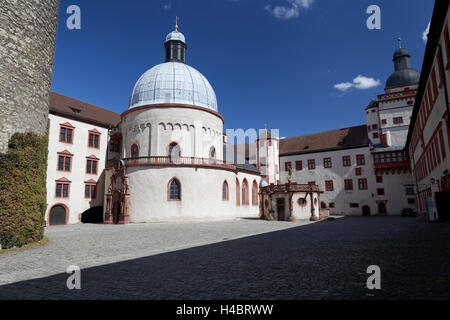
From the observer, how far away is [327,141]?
47.8 metres

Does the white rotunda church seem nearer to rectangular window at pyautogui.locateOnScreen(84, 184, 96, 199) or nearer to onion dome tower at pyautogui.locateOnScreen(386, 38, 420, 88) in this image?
rectangular window at pyautogui.locateOnScreen(84, 184, 96, 199)

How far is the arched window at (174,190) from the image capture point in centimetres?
2833

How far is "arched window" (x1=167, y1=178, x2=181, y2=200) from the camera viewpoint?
2833cm

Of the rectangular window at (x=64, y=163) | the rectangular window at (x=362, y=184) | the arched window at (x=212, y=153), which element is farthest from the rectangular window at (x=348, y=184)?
the rectangular window at (x=64, y=163)

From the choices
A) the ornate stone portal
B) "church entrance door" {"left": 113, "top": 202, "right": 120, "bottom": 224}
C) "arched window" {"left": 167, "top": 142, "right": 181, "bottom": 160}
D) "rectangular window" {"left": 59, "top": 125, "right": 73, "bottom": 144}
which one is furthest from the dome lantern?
"church entrance door" {"left": 113, "top": 202, "right": 120, "bottom": 224}

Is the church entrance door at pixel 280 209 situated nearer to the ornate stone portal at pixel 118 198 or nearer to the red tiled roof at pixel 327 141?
the ornate stone portal at pixel 118 198

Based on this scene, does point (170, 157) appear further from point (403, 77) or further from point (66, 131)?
point (403, 77)

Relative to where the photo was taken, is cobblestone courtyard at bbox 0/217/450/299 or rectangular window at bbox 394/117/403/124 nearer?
cobblestone courtyard at bbox 0/217/450/299

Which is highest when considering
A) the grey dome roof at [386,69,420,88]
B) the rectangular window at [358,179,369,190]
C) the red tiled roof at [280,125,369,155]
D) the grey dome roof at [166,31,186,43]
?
the grey dome roof at [166,31,186,43]

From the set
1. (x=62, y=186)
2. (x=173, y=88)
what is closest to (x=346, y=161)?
(x=173, y=88)

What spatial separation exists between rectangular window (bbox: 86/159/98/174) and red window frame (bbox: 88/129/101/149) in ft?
5.36
